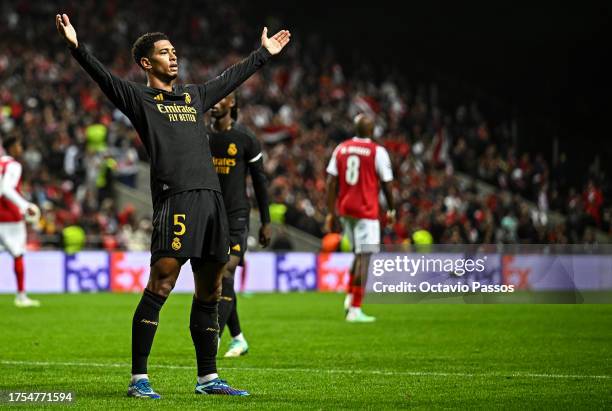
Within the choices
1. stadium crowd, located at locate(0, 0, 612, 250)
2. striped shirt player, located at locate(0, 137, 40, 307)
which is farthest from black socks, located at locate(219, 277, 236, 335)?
stadium crowd, located at locate(0, 0, 612, 250)

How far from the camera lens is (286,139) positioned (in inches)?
1276

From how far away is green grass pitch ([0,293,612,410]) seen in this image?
742 cm

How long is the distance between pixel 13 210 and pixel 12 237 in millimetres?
399

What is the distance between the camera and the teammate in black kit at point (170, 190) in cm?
731

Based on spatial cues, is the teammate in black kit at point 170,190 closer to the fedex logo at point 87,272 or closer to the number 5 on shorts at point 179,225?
the number 5 on shorts at point 179,225

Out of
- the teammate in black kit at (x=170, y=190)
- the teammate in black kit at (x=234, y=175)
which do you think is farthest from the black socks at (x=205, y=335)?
the teammate in black kit at (x=234, y=175)

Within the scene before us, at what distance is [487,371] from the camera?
8992 mm

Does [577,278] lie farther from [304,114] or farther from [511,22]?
[511,22]

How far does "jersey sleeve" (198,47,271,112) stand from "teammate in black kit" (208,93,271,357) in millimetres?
2575

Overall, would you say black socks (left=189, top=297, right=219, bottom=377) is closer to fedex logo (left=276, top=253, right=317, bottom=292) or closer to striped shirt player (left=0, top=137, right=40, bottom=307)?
striped shirt player (left=0, top=137, right=40, bottom=307)

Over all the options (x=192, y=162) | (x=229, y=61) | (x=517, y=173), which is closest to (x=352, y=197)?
(x=192, y=162)

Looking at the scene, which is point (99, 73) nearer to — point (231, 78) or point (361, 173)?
point (231, 78)

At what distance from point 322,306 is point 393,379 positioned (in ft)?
33.0

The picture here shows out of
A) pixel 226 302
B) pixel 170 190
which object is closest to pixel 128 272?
pixel 226 302
